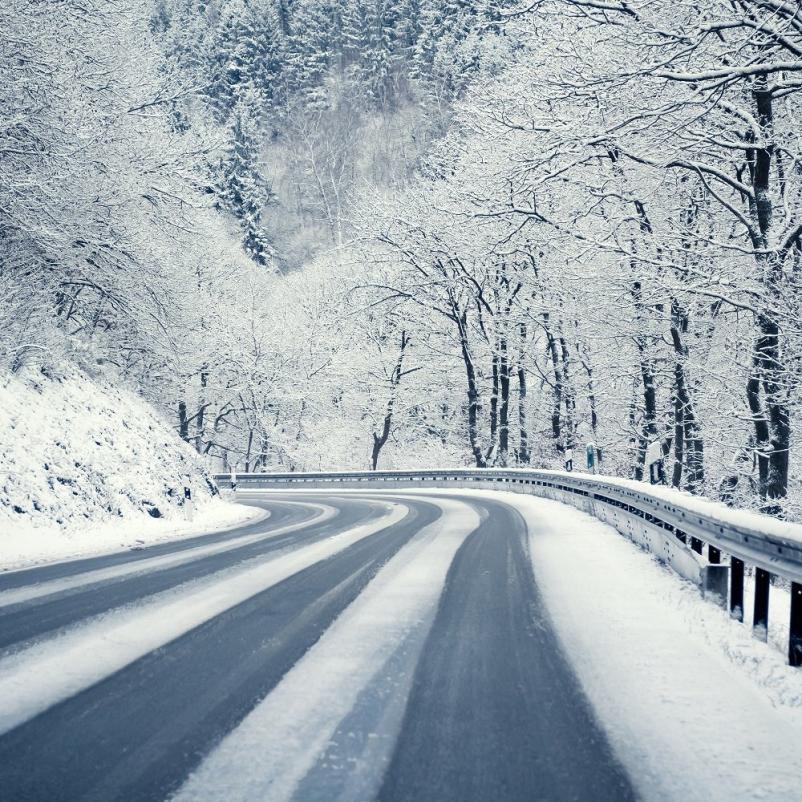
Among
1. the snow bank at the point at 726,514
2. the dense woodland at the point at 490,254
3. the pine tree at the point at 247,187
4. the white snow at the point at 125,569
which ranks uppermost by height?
the pine tree at the point at 247,187

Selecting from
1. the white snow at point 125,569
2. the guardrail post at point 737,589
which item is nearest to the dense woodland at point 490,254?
the guardrail post at point 737,589

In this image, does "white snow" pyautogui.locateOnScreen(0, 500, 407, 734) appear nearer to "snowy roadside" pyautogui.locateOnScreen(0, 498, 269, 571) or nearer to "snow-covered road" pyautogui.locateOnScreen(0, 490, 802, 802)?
"snow-covered road" pyautogui.locateOnScreen(0, 490, 802, 802)

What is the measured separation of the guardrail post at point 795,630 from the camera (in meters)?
4.48

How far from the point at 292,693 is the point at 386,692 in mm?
511

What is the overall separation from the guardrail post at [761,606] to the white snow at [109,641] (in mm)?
4189

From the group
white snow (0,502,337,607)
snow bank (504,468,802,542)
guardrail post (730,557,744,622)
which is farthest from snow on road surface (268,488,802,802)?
white snow (0,502,337,607)

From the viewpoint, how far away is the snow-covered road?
286 centimetres

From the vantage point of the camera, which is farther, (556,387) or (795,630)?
(556,387)

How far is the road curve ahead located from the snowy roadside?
2.76m

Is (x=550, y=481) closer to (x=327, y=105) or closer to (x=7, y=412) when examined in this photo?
(x=7, y=412)

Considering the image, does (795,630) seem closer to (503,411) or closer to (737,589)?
(737,589)

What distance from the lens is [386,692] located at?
12.8 feet

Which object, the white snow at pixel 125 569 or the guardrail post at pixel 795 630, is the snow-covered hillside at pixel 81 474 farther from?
the guardrail post at pixel 795 630

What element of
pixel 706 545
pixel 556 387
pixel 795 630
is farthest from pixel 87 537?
pixel 556 387
